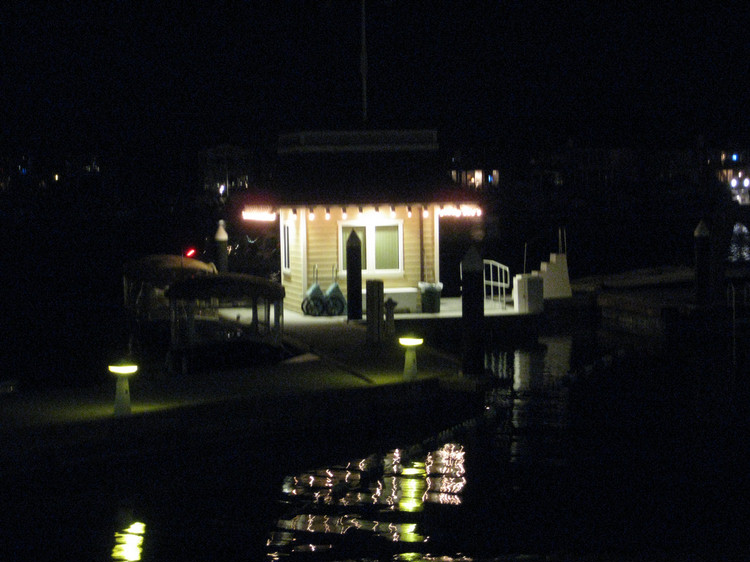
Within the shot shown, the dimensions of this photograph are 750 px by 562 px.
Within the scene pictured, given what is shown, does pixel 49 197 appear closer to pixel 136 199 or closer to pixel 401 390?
pixel 136 199

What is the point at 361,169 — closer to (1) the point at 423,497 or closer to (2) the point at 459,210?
(2) the point at 459,210

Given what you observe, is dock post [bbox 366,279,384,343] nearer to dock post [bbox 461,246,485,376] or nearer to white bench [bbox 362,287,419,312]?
dock post [bbox 461,246,485,376]

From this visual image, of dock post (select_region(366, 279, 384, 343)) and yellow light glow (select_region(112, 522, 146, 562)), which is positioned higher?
dock post (select_region(366, 279, 384, 343))

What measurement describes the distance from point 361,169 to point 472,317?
33.0ft

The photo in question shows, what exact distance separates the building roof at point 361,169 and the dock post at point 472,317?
7030mm

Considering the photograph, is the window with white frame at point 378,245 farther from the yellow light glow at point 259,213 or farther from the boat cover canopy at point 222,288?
the boat cover canopy at point 222,288

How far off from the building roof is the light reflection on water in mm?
8047

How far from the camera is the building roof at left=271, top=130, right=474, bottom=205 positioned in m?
23.3

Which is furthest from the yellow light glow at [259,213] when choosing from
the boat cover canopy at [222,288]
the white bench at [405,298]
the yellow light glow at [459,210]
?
the boat cover canopy at [222,288]

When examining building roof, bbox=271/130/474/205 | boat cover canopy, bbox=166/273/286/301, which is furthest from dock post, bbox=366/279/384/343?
building roof, bbox=271/130/474/205

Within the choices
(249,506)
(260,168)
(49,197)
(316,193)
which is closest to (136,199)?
(49,197)

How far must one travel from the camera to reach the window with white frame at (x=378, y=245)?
934 inches

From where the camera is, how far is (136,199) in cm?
8275

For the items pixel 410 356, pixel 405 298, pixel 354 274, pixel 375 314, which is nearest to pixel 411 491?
pixel 410 356
